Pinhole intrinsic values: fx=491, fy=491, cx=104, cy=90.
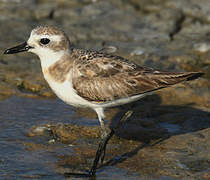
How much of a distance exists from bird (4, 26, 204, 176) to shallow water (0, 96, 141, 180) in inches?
24.7

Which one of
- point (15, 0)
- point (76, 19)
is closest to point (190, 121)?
point (76, 19)

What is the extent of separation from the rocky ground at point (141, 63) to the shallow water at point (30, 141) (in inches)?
5.2

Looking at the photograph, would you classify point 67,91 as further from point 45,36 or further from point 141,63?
point 141,63

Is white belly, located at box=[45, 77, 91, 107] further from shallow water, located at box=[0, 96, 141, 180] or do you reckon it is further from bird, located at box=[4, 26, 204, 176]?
shallow water, located at box=[0, 96, 141, 180]

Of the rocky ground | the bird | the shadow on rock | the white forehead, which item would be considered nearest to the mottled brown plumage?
the bird

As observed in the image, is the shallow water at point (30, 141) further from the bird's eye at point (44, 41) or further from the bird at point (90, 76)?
the bird's eye at point (44, 41)

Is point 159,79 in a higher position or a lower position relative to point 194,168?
higher

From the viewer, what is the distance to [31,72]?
30.3ft

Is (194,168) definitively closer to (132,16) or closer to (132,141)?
(132,141)

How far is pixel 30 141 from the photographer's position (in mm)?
7078

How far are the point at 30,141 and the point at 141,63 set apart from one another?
134 inches

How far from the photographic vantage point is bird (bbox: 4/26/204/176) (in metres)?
6.43

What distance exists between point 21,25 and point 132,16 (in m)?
2.64

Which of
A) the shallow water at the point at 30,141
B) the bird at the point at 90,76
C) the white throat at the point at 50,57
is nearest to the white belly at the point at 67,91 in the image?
the bird at the point at 90,76
